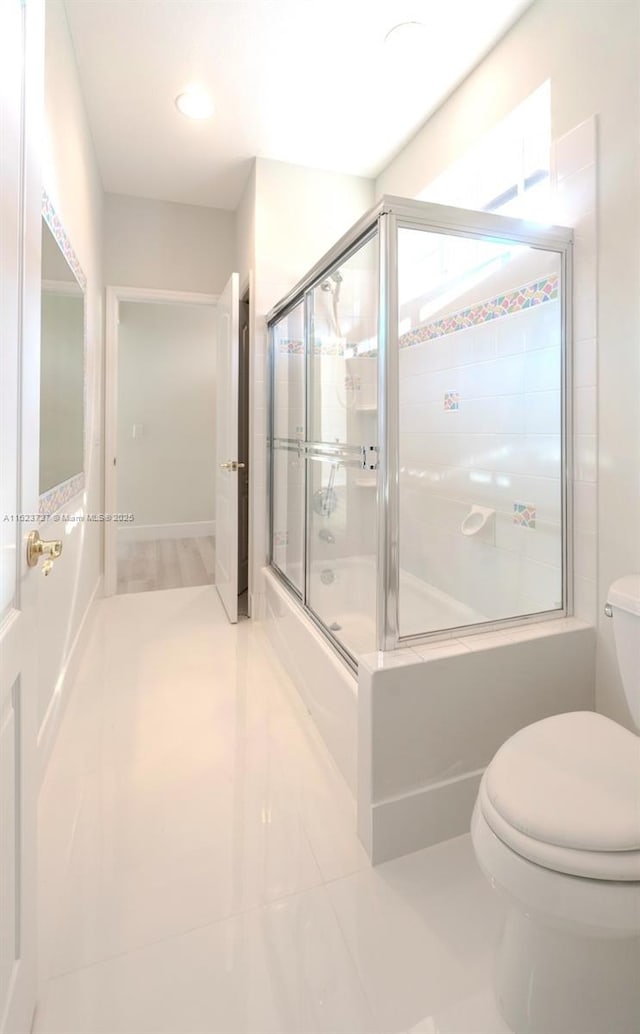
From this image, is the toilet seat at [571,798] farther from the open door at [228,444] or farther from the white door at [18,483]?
the open door at [228,444]

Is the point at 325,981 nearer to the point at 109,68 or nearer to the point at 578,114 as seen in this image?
the point at 578,114

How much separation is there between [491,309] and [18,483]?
5.98ft

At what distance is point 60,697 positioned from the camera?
79.3 inches

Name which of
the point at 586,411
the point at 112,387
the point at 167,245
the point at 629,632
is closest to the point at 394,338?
the point at 586,411

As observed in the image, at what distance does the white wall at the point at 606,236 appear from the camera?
147cm

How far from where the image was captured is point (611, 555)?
1.58 m

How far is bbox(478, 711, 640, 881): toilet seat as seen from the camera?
0.88m

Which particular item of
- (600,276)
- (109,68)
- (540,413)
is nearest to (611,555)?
(540,413)

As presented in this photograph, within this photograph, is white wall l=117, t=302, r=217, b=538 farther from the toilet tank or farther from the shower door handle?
the toilet tank

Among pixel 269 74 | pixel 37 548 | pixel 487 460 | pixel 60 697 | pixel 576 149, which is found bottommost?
pixel 60 697

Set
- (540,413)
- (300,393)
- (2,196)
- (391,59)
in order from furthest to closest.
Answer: (300,393) < (391,59) < (540,413) < (2,196)

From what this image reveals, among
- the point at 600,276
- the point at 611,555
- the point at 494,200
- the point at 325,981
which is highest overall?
the point at 494,200

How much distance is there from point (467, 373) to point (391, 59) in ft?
4.29

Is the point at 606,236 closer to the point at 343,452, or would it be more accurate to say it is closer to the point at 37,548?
the point at 343,452
